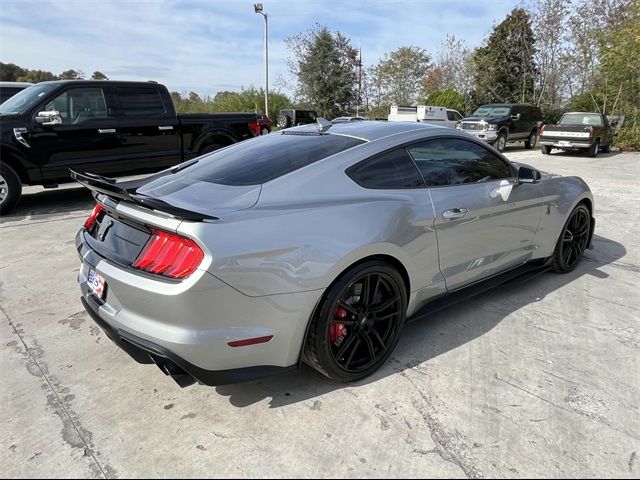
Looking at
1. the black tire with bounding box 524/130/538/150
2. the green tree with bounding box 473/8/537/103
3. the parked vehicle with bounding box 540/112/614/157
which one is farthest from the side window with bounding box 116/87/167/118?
the green tree with bounding box 473/8/537/103

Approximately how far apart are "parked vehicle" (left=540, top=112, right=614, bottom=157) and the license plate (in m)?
17.1

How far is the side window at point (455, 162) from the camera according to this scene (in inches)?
126

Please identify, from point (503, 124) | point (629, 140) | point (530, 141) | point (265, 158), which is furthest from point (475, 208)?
point (629, 140)

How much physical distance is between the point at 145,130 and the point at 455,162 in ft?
19.7

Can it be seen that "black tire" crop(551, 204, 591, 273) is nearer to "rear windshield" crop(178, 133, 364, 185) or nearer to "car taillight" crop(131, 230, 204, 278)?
"rear windshield" crop(178, 133, 364, 185)

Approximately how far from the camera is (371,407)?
2.54m

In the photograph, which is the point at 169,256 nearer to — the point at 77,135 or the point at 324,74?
the point at 77,135

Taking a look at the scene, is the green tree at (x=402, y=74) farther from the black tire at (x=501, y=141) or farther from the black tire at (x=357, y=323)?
the black tire at (x=357, y=323)

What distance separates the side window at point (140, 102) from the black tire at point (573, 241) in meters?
6.60

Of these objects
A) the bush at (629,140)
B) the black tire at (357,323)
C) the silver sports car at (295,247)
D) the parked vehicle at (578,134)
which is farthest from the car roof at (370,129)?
the bush at (629,140)

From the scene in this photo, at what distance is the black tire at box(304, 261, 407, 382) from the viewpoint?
99.0 inches

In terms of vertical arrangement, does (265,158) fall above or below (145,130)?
below

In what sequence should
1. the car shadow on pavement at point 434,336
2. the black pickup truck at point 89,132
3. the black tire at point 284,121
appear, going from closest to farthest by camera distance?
the car shadow on pavement at point 434,336 < the black pickup truck at point 89,132 < the black tire at point 284,121

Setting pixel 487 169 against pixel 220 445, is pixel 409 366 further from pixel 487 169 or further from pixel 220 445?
pixel 487 169
